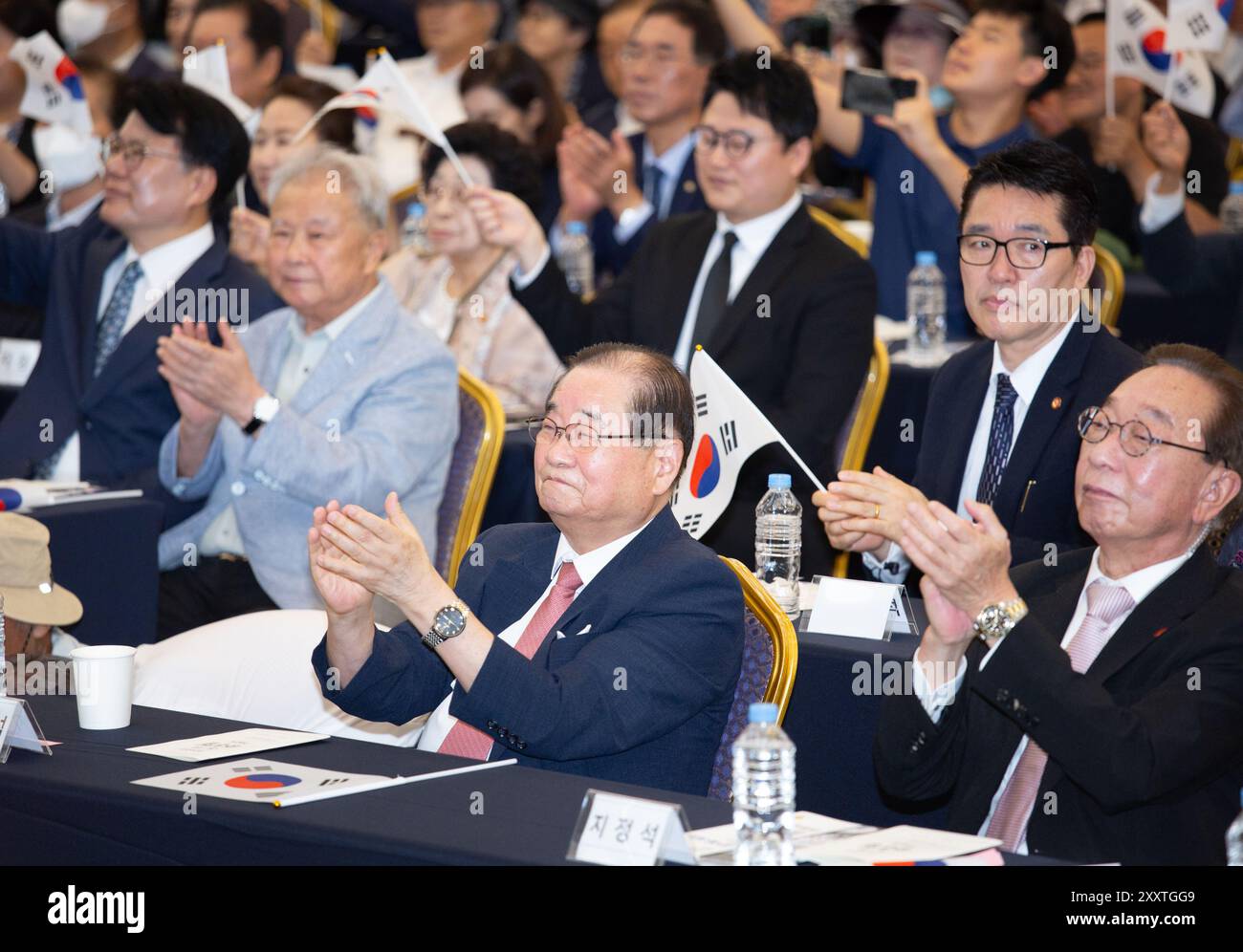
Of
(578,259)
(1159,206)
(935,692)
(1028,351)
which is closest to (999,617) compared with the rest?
(935,692)

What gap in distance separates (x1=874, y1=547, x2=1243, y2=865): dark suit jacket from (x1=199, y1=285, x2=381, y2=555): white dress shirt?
200 cm

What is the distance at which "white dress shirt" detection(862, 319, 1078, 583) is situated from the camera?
312cm

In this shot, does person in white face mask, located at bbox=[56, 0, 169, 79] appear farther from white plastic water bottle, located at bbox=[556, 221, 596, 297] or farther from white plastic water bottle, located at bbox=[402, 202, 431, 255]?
white plastic water bottle, located at bbox=[556, 221, 596, 297]

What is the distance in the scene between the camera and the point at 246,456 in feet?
11.6

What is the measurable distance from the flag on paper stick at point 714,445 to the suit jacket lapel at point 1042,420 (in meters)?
0.37

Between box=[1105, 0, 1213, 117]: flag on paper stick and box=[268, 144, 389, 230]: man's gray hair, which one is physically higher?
box=[1105, 0, 1213, 117]: flag on paper stick

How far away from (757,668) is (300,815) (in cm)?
75

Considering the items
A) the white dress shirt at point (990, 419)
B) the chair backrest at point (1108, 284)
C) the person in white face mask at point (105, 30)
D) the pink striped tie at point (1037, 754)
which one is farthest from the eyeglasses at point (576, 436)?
the person in white face mask at point (105, 30)

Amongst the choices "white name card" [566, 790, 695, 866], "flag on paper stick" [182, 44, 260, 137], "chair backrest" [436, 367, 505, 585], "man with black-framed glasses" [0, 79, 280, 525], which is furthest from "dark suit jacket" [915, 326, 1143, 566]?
"flag on paper stick" [182, 44, 260, 137]

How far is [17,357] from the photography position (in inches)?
189

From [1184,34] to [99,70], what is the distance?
4302 millimetres

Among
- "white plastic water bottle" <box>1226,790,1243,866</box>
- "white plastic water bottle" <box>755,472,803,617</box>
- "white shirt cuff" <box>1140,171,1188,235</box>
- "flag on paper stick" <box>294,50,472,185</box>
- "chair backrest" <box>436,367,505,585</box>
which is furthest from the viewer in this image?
"white shirt cuff" <box>1140,171,1188,235</box>

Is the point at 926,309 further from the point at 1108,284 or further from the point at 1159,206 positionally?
the point at 1159,206
